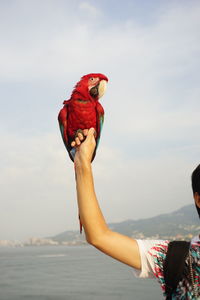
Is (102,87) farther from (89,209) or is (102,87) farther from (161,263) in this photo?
(161,263)

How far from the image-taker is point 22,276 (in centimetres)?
9888

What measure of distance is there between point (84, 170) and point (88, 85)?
1254mm

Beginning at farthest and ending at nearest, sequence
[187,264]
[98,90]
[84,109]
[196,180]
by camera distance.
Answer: [98,90], [84,109], [196,180], [187,264]

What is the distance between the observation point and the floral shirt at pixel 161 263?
148 cm

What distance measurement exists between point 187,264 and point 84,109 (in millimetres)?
1254

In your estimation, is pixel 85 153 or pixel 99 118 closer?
pixel 85 153

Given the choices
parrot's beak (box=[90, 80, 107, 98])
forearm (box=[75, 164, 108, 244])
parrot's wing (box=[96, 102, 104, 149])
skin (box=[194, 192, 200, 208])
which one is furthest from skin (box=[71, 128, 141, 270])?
parrot's beak (box=[90, 80, 107, 98])

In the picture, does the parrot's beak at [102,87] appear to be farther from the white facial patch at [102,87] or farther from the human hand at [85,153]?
the human hand at [85,153]

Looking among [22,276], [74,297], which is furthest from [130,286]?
[22,276]

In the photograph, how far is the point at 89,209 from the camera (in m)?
1.50

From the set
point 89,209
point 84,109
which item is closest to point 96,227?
point 89,209

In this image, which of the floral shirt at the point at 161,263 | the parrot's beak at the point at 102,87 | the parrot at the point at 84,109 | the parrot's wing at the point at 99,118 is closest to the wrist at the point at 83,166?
the floral shirt at the point at 161,263

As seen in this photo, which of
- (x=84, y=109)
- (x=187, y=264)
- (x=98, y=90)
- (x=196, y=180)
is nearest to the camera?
(x=187, y=264)

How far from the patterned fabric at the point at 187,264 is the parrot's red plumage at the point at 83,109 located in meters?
0.88
